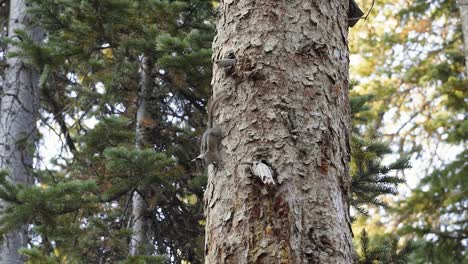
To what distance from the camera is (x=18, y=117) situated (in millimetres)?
6973

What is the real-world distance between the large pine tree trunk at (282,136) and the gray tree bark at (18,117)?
183 inches

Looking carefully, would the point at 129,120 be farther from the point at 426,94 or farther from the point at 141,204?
the point at 426,94

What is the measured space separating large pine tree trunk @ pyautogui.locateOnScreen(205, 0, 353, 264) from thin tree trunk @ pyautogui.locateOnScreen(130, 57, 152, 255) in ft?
7.87

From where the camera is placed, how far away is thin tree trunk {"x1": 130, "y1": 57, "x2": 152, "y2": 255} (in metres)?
4.80

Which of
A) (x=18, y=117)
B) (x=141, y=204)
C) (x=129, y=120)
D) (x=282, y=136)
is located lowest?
(x=282, y=136)

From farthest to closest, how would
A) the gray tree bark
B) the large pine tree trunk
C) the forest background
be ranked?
the gray tree bark → the forest background → the large pine tree trunk

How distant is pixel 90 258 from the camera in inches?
193

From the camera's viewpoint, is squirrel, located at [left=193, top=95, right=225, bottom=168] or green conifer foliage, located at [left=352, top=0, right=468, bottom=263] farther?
green conifer foliage, located at [left=352, top=0, right=468, bottom=263]

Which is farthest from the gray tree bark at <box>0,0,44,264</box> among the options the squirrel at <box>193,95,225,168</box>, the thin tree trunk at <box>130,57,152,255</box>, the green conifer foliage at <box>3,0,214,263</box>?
the squirrel at <box>193,95,225,168</box>

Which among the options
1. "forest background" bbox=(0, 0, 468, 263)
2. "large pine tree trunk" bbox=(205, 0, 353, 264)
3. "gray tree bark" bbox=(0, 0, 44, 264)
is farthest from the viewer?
"gray tree bark" bbox=(0, 0, 44, 264)

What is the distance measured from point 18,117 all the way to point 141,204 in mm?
2533

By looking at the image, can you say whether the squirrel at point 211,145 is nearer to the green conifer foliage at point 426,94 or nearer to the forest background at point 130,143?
the forest background at point 130,143

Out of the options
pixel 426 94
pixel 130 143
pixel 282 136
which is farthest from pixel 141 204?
pixel 426 94

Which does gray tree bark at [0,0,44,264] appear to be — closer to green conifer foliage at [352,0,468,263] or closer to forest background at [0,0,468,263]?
forest background at [0,0,468,263]
